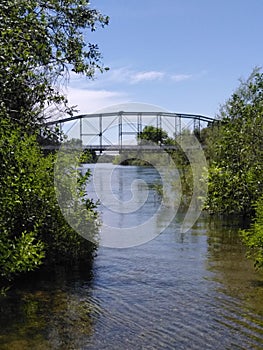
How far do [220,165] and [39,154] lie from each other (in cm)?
746

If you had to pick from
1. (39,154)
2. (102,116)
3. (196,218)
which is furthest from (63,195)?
(102,116)

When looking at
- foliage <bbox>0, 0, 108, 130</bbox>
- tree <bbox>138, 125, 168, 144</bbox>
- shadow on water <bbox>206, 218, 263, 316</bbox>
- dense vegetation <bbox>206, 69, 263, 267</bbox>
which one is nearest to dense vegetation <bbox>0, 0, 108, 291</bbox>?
foliage <bbox>0, 0, 108, 130</bbox>

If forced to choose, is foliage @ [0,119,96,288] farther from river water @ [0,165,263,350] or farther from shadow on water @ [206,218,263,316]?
shadow on water @ [206,218,263,316]

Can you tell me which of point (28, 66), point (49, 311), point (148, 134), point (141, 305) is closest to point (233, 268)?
point (141, 305)

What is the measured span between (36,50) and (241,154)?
9566mm

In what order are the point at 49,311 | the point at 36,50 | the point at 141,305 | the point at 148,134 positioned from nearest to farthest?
the point at 36,50
the point at 49,311
the point at 141,305
the point at 148,134

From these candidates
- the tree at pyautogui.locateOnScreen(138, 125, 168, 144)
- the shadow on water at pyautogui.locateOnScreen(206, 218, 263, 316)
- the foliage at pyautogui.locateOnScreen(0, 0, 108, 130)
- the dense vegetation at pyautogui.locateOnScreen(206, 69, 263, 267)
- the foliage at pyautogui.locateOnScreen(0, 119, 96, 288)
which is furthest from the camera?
the tree at pyautogui.locateOnScreen(138, 125, 168, 144)

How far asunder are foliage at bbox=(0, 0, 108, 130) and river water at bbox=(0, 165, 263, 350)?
2884 mm

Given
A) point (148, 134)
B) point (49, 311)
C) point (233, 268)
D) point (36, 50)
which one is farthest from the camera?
point (148, 134)

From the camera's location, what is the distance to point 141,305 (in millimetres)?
7926

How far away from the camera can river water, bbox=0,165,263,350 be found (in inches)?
255

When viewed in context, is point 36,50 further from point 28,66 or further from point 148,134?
point 148,134

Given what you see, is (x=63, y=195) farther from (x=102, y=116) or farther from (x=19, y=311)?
(x=102, y=116)

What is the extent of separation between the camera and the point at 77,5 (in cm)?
579
